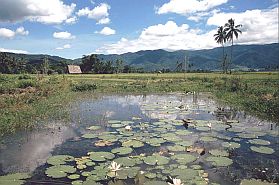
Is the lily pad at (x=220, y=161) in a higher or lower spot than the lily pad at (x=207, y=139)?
lower

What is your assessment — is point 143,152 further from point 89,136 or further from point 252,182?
point 252,182

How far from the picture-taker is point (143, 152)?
30.8ft

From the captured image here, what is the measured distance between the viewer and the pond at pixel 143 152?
287 inches

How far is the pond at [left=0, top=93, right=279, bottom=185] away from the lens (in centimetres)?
729

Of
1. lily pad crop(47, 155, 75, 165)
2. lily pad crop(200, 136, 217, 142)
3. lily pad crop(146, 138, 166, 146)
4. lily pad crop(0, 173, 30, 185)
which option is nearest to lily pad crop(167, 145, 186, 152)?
lily pad crop(146, 138, 166, 146)

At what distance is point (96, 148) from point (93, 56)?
246ft

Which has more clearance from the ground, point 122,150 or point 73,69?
point 73,69

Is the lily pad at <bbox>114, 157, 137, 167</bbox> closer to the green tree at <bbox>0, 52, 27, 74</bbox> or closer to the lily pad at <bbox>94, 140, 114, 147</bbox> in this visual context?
the lily pad at <bbox>94, 140, 114, 147</bbox>

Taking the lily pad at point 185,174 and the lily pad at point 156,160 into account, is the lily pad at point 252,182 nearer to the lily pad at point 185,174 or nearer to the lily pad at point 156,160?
the lily pad at point 185,174

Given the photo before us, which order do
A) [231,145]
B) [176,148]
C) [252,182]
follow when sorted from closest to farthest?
[252,182] → [176,148] → [231,145]

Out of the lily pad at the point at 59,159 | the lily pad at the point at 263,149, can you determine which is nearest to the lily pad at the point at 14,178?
the lily pad at the point at 59,159

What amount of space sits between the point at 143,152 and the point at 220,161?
7.81 ft

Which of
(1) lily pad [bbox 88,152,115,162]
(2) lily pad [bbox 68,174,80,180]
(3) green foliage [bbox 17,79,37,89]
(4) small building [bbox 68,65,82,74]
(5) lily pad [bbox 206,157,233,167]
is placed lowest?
(5) lily pad [bbox 206,157,233,167]

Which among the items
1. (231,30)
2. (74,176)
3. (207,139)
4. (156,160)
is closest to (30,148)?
(74,176)
